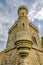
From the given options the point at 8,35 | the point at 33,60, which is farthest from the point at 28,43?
the point at 8,35

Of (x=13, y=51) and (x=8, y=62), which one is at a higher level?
(x=13, y=51)

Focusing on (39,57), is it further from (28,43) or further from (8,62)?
(28,43)

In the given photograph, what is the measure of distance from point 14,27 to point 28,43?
13.3 m

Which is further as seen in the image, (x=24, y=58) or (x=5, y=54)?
(x=5, y=54)

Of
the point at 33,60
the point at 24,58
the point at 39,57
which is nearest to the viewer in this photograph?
the point at 24,58

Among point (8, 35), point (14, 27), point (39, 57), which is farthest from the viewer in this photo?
point (8, 35)

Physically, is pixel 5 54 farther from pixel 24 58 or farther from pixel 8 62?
pixel 24 58

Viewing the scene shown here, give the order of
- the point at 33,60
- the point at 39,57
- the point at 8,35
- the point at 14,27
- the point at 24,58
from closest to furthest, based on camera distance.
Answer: the point at 24,58
the point at 33,60
the point at 39,57
the point at 14,27
the point at 8,35

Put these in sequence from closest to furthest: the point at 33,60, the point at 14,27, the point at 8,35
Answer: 1. the point at 33,60
2. the point at 14,27
3. the point at 8,35

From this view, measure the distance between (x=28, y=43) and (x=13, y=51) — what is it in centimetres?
970

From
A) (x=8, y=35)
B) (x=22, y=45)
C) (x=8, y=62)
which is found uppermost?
(x=8, y=35)

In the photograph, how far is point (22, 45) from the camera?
35.2 ft

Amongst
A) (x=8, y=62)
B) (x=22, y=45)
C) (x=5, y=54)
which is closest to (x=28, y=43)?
(x=22, y=45)

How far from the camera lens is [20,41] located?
10984 mm
